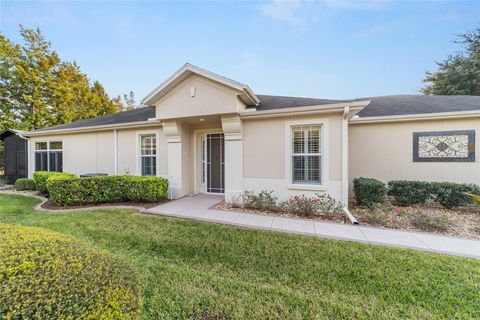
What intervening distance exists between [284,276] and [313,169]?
3.90 metres

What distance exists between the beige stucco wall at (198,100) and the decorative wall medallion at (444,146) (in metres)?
6.46

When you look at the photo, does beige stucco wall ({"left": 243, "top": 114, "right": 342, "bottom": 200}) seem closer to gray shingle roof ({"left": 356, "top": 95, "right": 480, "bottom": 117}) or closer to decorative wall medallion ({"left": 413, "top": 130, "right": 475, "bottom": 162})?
gray shingle roof ({"left": 356, "top": 95, "right": 480, "bottom": 117})

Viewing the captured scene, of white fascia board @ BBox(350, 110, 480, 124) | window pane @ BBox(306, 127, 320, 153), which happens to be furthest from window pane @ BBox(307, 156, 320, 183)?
white fascia board @ BBox(350, 110, 480, 124)

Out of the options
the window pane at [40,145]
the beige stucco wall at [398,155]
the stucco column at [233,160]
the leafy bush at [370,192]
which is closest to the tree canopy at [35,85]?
the window pane at [40,145]

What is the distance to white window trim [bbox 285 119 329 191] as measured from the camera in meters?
5.77

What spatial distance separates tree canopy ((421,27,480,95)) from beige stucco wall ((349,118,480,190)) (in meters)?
16.1

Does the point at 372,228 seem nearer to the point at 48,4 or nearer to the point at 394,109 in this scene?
the point at 394,109

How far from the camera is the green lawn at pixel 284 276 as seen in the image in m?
2.26

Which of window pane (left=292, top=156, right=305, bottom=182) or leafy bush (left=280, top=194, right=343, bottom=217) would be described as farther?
window pane (left=292, top=156, right=305, bottom=182)

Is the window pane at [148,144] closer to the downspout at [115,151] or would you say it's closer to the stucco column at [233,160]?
the downspout at [115,151]

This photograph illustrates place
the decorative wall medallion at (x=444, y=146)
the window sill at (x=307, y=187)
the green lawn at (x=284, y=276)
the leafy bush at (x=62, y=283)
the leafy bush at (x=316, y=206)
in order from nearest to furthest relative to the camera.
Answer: the leafy bush at (x=62, y=283) < the green lawn at (x=284, y=276) < the leafy bush at (x=316, y=206) < the window sill at (x=307, y=187) < the decorative wall medallion at (x=444, y=146)

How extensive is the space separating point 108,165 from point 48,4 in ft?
24.5

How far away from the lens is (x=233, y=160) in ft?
22.0

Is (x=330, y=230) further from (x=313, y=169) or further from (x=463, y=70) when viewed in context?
(x=463, y=70)
